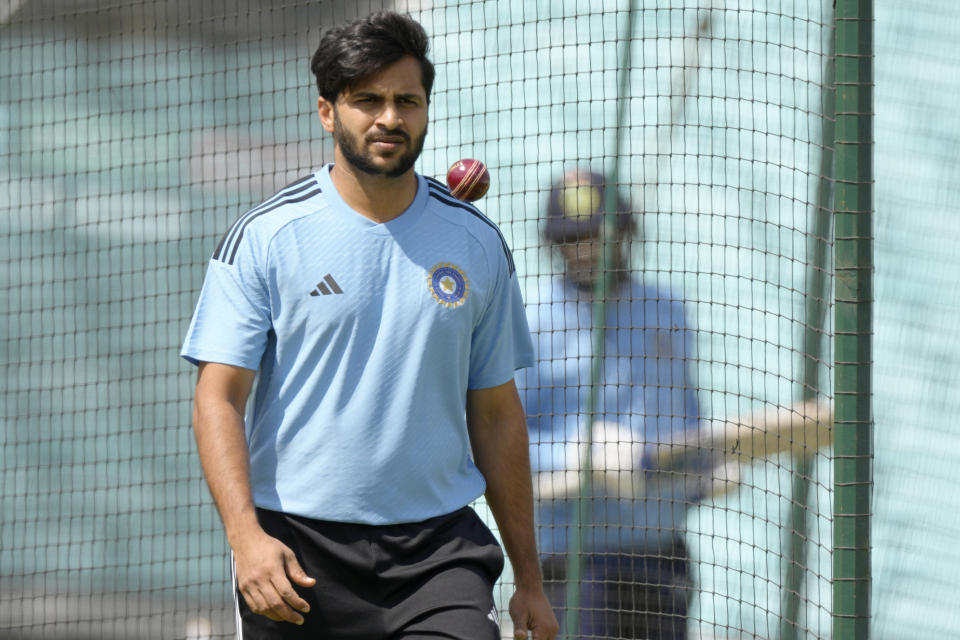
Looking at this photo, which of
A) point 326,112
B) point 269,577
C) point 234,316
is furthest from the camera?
point 326,112

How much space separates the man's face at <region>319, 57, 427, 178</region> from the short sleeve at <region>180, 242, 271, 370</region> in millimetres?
355

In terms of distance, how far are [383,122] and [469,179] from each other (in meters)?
0.98

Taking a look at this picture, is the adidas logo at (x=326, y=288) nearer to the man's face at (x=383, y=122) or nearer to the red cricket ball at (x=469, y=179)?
the man's face at (x=383, y=122)

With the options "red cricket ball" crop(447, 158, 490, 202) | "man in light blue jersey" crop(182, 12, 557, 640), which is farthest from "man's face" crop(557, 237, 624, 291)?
"man in light blue jersey" crop(182, 12, 557, 640)

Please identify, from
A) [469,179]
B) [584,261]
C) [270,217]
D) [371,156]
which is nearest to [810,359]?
[584,261]

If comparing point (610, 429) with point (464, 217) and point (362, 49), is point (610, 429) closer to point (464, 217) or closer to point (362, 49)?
point (464, 217)

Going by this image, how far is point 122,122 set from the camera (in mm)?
7219

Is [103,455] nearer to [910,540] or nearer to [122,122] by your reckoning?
[122,122]

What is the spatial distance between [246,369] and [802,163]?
338 centimetres

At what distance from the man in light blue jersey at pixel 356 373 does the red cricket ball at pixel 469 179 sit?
0.85 metres

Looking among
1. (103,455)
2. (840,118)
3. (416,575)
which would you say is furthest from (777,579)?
(103,455)

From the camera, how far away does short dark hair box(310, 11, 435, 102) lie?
3.29 m

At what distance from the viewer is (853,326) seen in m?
4.15

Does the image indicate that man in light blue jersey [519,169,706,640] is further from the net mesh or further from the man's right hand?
the man's right hand
